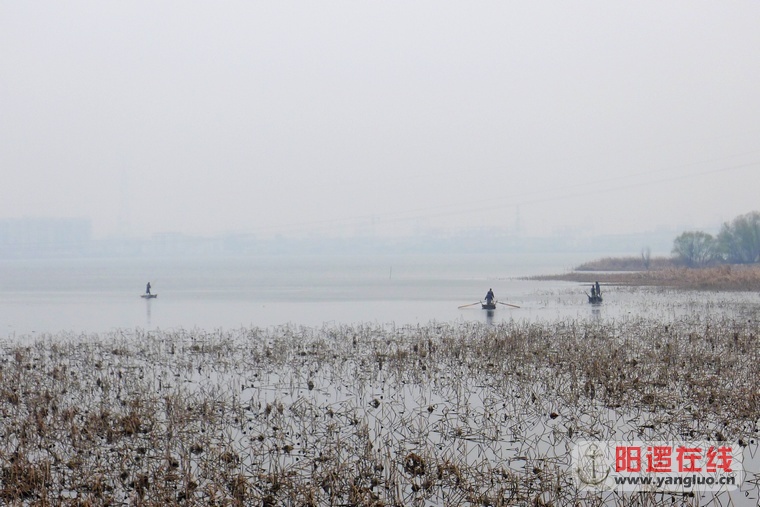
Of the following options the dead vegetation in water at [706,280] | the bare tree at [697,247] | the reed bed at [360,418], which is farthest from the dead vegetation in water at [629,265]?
the reed bed at [360,418]

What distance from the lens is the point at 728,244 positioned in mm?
120938

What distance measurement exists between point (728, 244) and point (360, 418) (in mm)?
122425

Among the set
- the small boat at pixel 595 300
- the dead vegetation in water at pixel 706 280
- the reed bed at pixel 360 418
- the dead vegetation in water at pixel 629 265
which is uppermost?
the dead vegetation in water at pixel 629 265

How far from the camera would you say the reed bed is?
1082cm

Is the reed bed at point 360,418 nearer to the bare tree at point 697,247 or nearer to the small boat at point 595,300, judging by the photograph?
the small boat at point 595,300

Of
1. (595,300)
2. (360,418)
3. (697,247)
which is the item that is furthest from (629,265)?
(360,418)

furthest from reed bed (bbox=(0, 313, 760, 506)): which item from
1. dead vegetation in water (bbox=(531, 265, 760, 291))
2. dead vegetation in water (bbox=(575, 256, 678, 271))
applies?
dead vegetation in water (bbox=(575, 256, 678, 271))

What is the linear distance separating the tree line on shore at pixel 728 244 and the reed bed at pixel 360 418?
10411cm

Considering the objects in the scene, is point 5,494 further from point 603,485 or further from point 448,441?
point 603,485

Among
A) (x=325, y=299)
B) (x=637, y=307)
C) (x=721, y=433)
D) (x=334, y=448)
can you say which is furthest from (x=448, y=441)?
(x=325, y=299)

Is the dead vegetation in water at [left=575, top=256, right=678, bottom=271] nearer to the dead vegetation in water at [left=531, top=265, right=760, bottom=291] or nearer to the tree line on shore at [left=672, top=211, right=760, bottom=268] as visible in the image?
the tree line on shore at [left=672, top=211, right=760, bottom=268]

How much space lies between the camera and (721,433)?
1316 cm

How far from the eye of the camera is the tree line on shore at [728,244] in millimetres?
120125

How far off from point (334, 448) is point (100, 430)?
4914 millimetres
